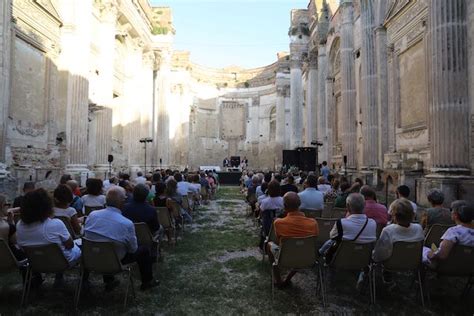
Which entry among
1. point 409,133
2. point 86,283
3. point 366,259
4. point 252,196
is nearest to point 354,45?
point 409,133

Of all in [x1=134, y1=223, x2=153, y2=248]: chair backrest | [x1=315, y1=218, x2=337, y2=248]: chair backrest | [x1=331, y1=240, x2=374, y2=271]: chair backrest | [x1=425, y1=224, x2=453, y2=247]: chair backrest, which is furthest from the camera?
[x1=315, y1=218, x2=337, y2=248]: chair backrest

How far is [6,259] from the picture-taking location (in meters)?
3.74

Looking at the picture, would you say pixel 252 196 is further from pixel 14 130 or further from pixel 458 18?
pixel 14 130

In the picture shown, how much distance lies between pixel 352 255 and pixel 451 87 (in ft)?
20.1

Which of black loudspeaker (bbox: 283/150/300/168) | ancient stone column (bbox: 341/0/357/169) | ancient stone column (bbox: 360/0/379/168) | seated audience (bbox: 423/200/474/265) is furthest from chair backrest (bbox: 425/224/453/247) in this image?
black loudspeaker (bbox: 283/150/300/168)

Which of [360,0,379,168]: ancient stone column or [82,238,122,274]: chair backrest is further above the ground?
[360,0,379,168]: ancient stone column

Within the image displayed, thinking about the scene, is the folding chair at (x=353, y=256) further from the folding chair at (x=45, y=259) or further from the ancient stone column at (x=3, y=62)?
the ancient stone column at (x=3, y=62)

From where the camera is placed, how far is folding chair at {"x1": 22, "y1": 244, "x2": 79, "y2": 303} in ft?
12.2

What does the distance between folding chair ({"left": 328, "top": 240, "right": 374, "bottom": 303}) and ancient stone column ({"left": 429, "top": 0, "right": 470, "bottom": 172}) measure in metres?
5.10

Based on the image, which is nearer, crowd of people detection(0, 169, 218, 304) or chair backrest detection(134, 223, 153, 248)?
crowd of people detection(0, 169, 218, 304)

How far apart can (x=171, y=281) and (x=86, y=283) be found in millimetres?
1141

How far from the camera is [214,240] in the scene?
24.8 ft

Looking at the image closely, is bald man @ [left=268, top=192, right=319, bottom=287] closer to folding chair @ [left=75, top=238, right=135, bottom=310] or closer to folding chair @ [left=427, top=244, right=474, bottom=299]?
folding chair @ [left=427, top=244, right=474, bottom=299]

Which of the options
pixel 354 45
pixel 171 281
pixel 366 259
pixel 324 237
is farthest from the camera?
pixel 354 45
